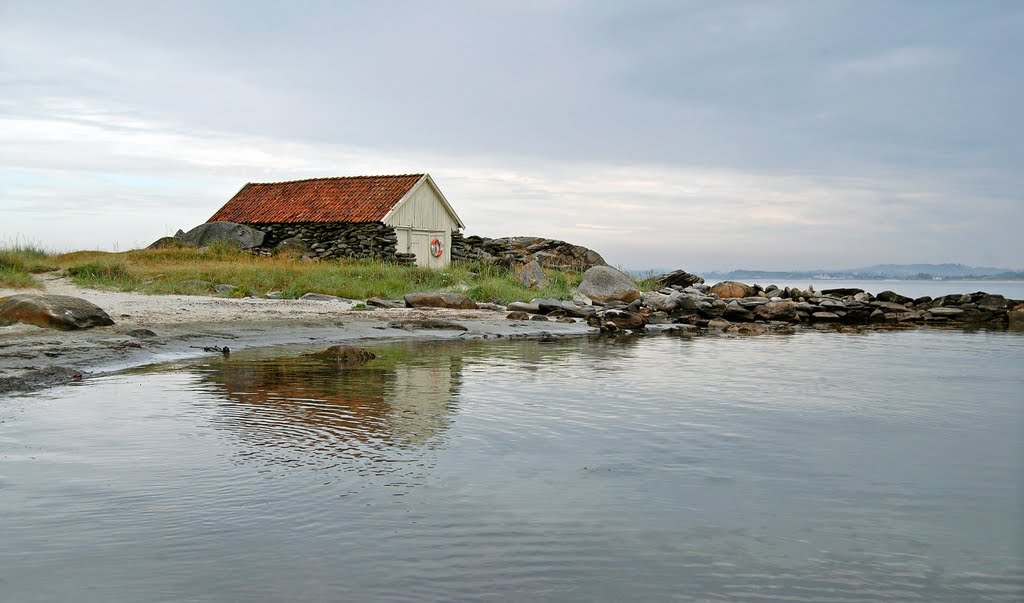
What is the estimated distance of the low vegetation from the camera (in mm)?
21078

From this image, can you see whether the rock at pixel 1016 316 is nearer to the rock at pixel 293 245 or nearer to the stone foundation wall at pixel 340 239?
the stone foundation wall at pixel 340 239

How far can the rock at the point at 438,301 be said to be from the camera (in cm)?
2094

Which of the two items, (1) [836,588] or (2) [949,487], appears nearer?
(1) [836,588]

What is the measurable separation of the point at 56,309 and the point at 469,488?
9.27 m

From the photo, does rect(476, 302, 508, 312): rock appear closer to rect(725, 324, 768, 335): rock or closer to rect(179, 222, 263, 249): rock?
rect(725, 324, 768, 335): rock

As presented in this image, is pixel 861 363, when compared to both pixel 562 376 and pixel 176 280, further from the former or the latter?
pixel 176 280

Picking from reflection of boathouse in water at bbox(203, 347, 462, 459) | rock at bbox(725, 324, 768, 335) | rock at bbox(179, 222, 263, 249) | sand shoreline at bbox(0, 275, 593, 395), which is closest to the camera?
reflection of boathouse in water at bbox(203, 347, 462, 459)

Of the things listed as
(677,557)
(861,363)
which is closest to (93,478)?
(677,557)

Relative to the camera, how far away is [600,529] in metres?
4.86

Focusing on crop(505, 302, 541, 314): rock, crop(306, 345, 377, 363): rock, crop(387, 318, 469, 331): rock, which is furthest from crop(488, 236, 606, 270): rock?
crop(306, 345, 377, 363): rock

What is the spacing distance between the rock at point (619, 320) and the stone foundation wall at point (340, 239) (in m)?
12.1

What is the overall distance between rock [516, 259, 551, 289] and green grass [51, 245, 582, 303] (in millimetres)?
270

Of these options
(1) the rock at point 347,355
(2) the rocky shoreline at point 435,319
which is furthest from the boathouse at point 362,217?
(1) the rock at point 347,355

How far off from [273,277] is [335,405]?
1509cm
